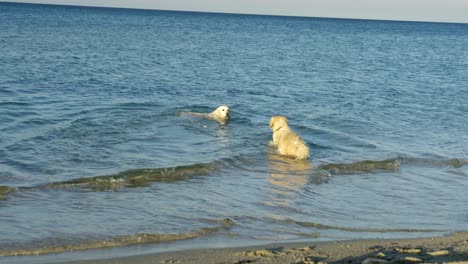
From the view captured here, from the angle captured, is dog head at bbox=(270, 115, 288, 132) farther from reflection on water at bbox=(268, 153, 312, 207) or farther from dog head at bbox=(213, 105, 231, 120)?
dog head at bbox=(213, 105, 231, 120)

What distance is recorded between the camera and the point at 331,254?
7176 mm

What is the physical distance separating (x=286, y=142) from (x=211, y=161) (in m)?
1.85

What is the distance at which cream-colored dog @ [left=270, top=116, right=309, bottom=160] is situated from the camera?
13.1 meters

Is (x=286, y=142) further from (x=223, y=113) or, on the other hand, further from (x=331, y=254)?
(x=331, y=254)

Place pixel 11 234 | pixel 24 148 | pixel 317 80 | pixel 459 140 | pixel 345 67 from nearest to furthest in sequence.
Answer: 1. pixel 11 234
2. pixel 24 148
3. pixel 459 140
4. pixel 317 80
5. pixel 345 67

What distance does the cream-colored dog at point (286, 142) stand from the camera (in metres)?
13.1

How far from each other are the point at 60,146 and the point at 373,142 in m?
7.06

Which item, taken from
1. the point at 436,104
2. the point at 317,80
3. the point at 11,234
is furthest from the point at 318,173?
the point at 317,80

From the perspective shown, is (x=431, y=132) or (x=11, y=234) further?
(x=431, y=132)

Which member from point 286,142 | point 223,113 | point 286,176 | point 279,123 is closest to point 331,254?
point 286,176

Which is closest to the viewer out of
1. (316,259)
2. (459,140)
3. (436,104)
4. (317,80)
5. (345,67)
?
(316,259)

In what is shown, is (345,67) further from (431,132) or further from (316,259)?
(316,259)

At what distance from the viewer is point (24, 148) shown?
12375 mm

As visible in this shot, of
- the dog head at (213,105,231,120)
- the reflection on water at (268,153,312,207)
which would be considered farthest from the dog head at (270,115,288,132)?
the dog head at (213,105,231,120)
